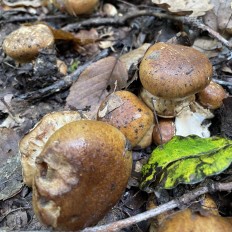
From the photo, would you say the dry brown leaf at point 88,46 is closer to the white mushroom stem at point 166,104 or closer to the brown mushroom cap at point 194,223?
the white mushroom stem at point 166,104

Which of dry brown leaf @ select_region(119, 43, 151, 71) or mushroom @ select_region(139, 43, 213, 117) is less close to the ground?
mushroom @ select_region(139, 43, 213, 117)


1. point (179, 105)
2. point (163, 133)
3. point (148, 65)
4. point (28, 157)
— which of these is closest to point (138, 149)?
point (163, 133)

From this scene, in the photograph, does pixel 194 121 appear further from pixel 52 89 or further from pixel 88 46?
pixel 88 46

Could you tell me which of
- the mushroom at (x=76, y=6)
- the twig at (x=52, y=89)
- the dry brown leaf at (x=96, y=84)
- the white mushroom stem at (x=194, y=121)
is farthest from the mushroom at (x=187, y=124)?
the mushroom at (x=76, y=6)

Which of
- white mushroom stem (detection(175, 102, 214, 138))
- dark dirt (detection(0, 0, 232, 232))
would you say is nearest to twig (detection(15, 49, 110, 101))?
dark dirt (detection(0, 0, 232, 232))

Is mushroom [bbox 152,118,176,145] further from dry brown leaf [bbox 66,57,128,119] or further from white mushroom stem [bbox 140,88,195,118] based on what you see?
dry brown leaf [bbox 66,57,128,119]

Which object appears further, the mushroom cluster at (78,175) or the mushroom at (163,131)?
the mushroom at (163,131)

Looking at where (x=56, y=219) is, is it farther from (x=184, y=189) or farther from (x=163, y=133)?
(x=163, y=133)

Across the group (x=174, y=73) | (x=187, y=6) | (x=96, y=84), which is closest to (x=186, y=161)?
(x=174, y=73)
